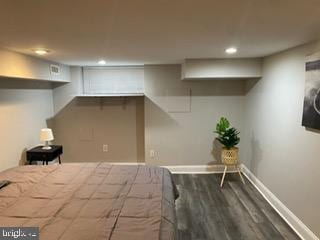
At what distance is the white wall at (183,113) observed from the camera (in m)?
4.59

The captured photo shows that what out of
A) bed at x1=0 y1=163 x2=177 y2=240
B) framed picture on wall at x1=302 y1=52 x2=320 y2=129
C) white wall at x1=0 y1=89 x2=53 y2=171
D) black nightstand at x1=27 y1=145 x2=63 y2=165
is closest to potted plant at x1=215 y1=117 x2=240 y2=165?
framed picture on wall at x1=302 y1=52 x2=320 y2=129

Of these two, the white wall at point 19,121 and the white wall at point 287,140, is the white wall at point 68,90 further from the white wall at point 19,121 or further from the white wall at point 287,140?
the white wall at point 287,140

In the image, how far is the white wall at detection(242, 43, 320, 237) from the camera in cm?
254

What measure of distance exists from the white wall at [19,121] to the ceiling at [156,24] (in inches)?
44.8

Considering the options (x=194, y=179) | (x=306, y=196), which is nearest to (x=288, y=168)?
(x=306, y=196)

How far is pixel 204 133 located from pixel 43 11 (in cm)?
370

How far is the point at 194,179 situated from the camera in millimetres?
4441

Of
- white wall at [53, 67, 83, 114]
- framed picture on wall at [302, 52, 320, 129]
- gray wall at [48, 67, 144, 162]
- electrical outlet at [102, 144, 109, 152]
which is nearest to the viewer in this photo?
framed picture on wall at [302, 52, 320, 129]

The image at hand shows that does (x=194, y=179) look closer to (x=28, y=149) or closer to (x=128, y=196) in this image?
(x=128, y=196)

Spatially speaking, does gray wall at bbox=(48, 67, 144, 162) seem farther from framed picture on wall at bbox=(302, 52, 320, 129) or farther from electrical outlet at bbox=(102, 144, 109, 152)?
framed picture on wall at bbox=(302, 52, 320, 129)

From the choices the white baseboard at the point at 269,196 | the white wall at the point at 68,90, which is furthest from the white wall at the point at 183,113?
the white wall at the point at 68,90

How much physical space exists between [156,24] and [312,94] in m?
1.71

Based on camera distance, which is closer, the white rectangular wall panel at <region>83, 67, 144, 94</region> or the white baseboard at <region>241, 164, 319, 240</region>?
the white baseboard at <region>241, 164, 319, 240</region>

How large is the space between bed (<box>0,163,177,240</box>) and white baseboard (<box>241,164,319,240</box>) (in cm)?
153
